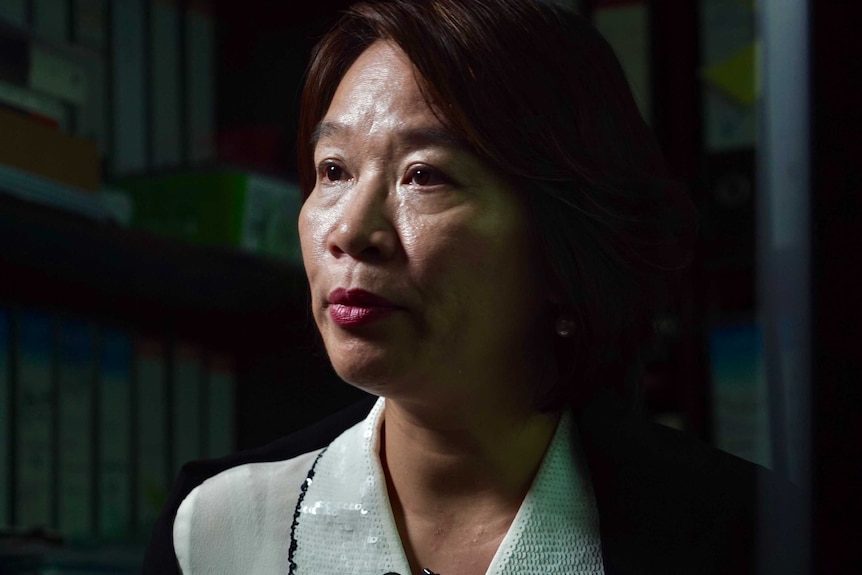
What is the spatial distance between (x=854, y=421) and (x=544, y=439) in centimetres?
47

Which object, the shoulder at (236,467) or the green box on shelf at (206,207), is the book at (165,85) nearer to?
the green box on shelf at (206,207)

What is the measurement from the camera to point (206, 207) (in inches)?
53.8

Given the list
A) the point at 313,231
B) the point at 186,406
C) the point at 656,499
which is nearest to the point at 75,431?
the point at 186,406

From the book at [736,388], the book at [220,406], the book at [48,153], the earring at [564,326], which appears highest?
the book at [48,153]

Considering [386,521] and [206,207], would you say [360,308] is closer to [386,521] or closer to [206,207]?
[386,521]

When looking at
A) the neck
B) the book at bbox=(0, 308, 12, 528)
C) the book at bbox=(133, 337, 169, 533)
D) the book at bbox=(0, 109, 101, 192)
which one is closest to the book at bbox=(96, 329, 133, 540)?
the book at bbox=(133, 337, 169, 533)

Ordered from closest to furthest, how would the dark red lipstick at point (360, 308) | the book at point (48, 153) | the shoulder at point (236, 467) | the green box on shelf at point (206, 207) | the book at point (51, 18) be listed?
the dark red lipstick at point (360, 308)
the shoulder at point (236, 467)
the book at point (48, 153)
the book at point (51, 18)
the green box on shelf at point (206, 207)

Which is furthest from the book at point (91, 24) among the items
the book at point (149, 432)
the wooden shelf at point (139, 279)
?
the book at point (149, 432)

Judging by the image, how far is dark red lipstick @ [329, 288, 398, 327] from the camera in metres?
0.63

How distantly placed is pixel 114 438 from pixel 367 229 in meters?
0.81

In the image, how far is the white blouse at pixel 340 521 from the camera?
27.0 inches

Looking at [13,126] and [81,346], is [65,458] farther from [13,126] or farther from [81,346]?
[13,126]

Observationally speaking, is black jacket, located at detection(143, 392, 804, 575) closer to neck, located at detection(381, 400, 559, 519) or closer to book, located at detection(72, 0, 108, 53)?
neck, located at detection(381, 400, 559, 519)

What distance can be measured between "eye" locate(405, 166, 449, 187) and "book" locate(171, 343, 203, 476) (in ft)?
2.81
